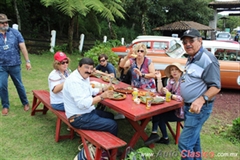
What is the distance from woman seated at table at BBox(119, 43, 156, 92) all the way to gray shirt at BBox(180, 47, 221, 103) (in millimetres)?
1461

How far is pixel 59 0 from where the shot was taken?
826 centimetres

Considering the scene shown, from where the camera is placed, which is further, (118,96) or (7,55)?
(7,55)

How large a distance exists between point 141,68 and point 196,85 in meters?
1.72

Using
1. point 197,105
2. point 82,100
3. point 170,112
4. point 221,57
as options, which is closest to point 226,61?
point 221,57

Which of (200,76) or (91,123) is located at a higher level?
(200,76)

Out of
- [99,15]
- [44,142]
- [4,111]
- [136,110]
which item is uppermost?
[99,15]

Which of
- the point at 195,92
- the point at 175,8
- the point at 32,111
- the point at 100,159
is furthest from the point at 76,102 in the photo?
the point at 175,8

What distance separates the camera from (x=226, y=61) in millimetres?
6691

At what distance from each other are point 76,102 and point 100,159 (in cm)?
75

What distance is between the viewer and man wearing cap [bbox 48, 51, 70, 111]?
346 centimetres

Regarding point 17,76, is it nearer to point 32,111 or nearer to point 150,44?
point 32,111

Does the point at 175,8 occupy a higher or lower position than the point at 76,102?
higher

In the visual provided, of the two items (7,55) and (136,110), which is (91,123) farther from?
(7,55)

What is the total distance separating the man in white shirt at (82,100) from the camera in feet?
9.04
